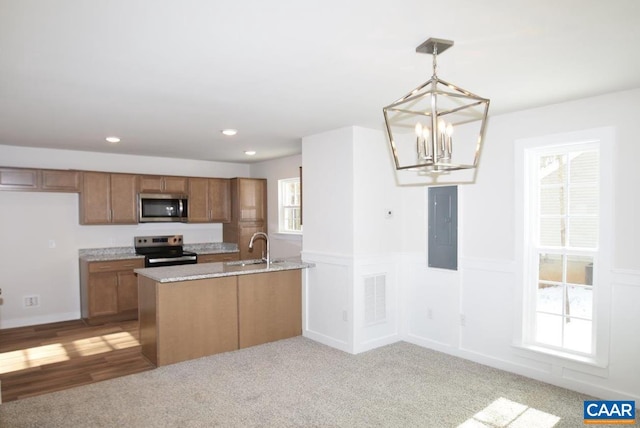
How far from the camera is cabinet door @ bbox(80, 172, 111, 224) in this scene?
227 inches

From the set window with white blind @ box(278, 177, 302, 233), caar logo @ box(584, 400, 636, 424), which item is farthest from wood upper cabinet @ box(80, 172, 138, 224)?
caar logo @ box(584, 400, 636, 424)

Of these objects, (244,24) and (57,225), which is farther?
(57,225)

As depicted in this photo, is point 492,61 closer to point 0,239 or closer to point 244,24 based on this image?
point 244,24

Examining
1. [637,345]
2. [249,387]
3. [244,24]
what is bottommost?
[249,387]

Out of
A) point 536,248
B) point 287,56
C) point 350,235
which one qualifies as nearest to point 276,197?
point 350,235

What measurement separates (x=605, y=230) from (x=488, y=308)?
1247 mm

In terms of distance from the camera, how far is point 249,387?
3.53 meters

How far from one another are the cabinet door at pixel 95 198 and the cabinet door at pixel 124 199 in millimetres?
64

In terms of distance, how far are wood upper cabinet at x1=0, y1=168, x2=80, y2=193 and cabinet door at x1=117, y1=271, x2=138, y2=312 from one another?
135 centimetres

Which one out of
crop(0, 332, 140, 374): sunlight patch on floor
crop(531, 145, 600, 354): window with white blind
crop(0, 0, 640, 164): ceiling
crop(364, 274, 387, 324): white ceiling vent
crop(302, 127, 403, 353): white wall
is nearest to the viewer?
crop(0, 0, 640, 164): ceiling

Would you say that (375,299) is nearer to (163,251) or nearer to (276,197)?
(276,197)

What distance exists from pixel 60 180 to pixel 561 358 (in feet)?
20.0

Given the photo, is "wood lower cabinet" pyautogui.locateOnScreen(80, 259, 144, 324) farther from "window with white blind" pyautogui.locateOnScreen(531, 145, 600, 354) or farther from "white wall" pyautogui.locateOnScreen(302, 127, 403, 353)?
"window with white blind" pyautogui.locateOnScreen(531, 145, 600, 354)

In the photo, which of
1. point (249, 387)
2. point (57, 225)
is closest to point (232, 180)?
point (57, 225)
